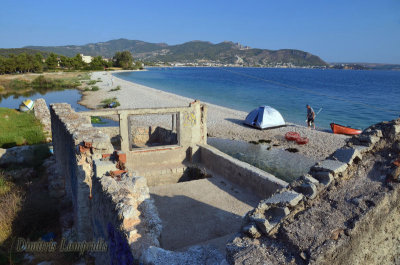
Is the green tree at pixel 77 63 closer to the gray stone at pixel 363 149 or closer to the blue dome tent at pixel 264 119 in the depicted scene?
the blue dome tent at pixel 264 119

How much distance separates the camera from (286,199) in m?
2.75

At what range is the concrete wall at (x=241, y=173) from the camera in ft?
24.3

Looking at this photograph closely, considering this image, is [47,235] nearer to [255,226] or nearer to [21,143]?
[255,226]

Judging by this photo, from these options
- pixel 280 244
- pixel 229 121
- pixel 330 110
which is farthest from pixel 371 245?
pixel 330 110

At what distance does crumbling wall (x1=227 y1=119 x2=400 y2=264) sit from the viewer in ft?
7.78

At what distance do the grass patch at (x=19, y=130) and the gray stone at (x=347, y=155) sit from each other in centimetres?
1612

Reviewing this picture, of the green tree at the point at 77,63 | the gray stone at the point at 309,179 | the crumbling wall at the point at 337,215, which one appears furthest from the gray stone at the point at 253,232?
the green tree at the point at 77,63

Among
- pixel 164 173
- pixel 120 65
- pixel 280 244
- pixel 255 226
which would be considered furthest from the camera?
pixel 120 65

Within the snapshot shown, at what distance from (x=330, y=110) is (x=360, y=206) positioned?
40313 millimetres

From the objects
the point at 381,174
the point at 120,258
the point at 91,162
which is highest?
the point at 381,174

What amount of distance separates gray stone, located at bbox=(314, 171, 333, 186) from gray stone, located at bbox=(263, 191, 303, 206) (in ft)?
1.04

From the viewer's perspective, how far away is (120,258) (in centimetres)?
368

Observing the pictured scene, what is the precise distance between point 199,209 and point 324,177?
16.2 feet

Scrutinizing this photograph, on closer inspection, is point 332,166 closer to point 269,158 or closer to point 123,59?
point 269,158
